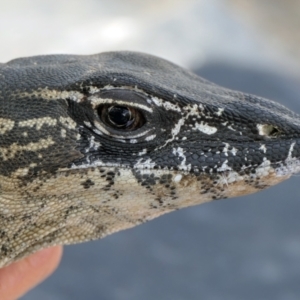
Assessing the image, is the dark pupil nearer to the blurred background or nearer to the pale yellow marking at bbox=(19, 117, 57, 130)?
the pale yellow marking at bbox=(19, 117, 57, 130)

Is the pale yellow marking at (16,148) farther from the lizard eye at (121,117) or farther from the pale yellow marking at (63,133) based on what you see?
the lizard eye at (121,117)

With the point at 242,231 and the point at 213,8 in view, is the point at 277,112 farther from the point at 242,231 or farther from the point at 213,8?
the point at 213,8

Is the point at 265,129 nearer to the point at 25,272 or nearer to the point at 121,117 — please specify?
the point at 121,117

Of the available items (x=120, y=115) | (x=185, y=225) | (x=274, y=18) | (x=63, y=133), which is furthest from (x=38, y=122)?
(x=274, y=18)

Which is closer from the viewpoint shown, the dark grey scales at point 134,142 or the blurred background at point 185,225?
the dark grey scales at point 134,142

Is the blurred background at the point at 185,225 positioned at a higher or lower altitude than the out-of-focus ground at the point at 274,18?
lower

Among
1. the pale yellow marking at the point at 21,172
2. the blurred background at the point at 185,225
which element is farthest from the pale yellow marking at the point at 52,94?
the blurred background at the point at 185,225

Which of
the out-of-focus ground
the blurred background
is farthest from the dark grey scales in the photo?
the out-of-focus ground

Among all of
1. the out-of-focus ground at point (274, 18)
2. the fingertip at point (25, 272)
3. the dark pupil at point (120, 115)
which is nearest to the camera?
the dark pupil at point (120, 115)
